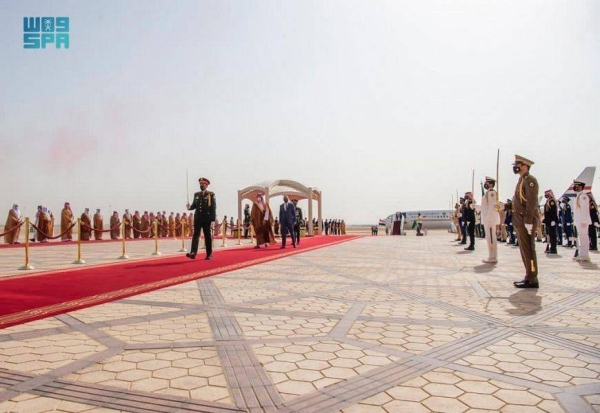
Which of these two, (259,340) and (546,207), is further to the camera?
(546,207)

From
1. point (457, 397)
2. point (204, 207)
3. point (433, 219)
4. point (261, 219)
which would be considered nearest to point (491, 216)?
point (204, 207)

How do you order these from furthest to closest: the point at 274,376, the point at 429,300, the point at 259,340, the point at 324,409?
the point at 429,300
the point at 259,340
the point at 274,376
the point at 324,409

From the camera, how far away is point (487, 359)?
101 inches

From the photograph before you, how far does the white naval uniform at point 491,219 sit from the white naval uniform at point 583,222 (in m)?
1.98

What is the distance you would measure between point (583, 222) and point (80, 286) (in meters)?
10.3

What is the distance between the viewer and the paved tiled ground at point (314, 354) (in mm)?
1991

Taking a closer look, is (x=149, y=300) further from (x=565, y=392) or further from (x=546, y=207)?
(x=546, y=207)

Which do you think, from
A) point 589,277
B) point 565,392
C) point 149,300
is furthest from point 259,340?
point 589,277

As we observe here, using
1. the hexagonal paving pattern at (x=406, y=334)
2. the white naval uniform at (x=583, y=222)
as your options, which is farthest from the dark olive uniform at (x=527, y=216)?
the white naval uniform at (x=583, y=222)

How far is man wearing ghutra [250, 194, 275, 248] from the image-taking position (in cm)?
1402

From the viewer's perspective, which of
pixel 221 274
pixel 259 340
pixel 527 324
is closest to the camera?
pixel 259 340

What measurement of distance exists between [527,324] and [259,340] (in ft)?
7.58

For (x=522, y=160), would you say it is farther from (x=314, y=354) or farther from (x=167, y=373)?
(x=167, y=373)

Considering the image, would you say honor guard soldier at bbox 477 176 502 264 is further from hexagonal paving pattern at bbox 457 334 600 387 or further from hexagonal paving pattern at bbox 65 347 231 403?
hexagonal paving pattern at bbox 65 347 231 403
